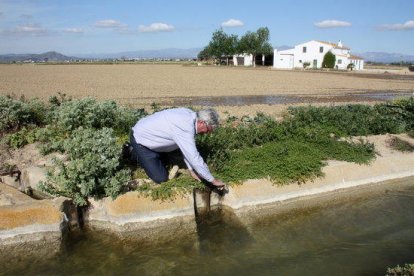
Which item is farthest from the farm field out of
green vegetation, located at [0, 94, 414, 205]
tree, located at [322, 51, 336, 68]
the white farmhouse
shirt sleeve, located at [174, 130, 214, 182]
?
the white farmhouse

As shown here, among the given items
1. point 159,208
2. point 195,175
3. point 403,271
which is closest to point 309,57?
point 195,175

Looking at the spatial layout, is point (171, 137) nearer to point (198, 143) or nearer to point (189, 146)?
point (189, 146)

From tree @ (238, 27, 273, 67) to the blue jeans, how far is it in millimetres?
79899

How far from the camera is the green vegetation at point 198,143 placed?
233 inches

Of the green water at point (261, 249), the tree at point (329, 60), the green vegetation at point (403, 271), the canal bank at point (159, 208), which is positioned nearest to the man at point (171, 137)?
A: the canal bank at point (159, 208)

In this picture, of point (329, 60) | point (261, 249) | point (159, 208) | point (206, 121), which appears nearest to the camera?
point (261, 249)

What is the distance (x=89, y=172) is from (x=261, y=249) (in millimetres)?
2630

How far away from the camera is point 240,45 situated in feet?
287

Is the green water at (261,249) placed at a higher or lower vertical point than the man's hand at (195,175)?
lower

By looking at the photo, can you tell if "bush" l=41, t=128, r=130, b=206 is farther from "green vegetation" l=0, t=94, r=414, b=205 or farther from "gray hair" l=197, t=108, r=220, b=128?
"gray hair" l=197, t=108, r=220, b=128

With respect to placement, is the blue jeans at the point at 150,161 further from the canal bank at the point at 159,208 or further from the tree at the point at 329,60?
the tree at the point at 329,60

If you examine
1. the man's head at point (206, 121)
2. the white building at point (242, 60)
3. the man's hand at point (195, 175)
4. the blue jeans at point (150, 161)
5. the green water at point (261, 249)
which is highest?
the white building at point (242, 60)

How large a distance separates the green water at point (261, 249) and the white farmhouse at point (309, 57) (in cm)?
7164

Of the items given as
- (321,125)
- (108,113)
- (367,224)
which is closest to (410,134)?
(321,125)
